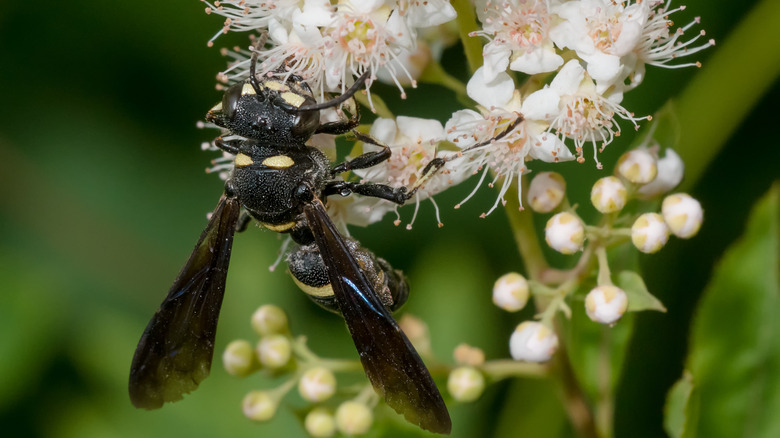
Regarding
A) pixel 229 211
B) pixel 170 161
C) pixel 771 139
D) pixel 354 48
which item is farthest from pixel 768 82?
pixel 170 161

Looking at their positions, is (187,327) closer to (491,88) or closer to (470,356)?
(470,356)

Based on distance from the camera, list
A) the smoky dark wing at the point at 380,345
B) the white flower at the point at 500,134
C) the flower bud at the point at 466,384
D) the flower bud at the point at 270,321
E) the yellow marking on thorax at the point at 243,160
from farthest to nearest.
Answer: the flower bud at the point at 270,321 → the flower bud at the point at 466,384 → the yellow marking on thorax at the point at 243,160 → the white flower at the point at 500,134 → the smoky dark wing at the point at 380,345

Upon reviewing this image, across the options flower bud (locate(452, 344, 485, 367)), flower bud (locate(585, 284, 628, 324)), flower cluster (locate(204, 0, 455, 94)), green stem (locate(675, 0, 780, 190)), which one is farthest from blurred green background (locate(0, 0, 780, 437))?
flower cluster (locate(204, 0, 455, 94))

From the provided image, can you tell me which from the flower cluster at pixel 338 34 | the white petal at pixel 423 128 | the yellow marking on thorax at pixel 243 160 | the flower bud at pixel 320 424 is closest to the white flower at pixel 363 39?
the flower cluster at pixel 338 34

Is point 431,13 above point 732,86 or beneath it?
above

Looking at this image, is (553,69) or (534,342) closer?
(553,69)

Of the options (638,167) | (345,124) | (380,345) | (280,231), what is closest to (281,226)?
(280,231)

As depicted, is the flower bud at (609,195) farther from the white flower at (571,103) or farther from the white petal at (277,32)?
the white petal at (277,32)
